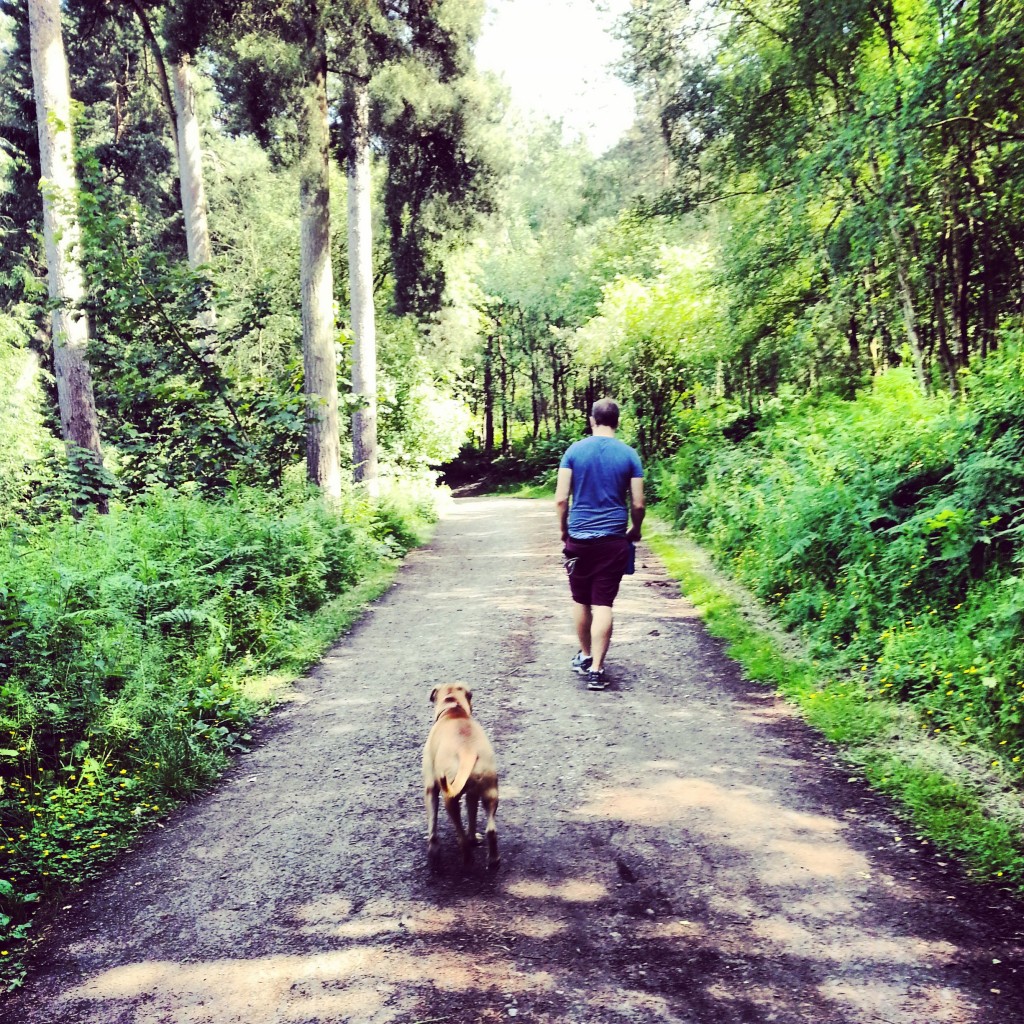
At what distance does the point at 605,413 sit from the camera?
584cm

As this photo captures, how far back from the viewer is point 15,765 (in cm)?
420

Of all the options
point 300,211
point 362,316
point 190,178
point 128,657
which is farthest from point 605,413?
point 190,178

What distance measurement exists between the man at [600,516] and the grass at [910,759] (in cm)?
134

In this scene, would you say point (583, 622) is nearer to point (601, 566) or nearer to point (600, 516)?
point (601, 566)

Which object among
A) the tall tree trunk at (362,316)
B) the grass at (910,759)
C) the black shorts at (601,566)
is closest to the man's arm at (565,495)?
the black shorts at (601,566)

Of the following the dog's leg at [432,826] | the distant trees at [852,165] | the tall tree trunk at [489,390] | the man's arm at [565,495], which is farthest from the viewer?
the tall tree trunk at [489,390]

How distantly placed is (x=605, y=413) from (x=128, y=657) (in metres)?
3.88

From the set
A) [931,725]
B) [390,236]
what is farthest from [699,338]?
[931,725]

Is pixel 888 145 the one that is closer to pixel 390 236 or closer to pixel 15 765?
pixel 15 765

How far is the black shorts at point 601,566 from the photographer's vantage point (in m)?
5.80

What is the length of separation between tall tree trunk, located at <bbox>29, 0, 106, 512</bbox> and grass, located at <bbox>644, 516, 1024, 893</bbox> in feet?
29.4

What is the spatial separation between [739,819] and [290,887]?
86.5 inches

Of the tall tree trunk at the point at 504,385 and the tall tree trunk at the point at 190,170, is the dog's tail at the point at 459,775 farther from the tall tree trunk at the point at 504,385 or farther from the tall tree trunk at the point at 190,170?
the tall tree trunk at the point at 504,385

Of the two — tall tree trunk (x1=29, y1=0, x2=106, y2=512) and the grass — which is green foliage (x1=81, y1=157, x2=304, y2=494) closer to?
tall tree trunk (x1=29, y1=0, x2=106, y2=512)
